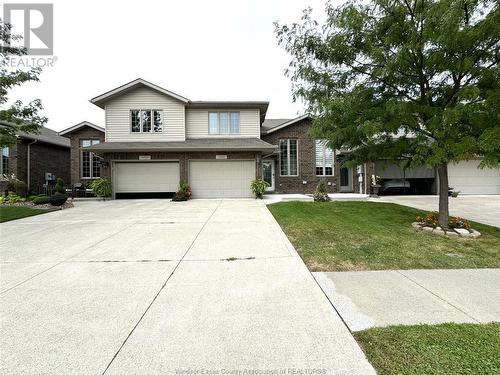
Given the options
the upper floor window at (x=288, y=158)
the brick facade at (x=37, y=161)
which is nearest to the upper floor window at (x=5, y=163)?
the brick facade at (x=37, y=161)

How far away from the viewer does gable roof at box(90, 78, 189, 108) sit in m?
15.3

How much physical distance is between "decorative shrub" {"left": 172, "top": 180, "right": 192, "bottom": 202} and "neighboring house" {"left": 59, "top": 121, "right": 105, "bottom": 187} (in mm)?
7608

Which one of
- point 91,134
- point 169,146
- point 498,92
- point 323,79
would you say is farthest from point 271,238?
Answer: point 91,134

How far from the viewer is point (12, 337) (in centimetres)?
246

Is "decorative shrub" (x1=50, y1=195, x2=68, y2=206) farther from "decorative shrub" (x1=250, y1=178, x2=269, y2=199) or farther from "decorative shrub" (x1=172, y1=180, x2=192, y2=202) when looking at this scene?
"decorative shrub" (x1=250, y1=178, x2=269, y2=199)

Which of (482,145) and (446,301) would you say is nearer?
(446,301)

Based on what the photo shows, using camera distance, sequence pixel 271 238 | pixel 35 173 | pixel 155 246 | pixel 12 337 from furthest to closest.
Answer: pixel 35 173 → pixel 271 238 → pixel 155 246 → pixel 12 337

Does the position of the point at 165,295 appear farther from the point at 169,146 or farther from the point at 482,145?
the point at 169,146

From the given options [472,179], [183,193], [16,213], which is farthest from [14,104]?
[472,179]

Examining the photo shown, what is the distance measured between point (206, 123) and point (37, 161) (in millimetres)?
12864

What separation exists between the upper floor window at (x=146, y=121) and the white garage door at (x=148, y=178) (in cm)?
227

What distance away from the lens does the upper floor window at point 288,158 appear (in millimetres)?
17672

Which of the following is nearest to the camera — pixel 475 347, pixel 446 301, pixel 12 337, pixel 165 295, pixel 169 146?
pixel 475 347

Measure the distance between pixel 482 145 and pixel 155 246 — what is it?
706 cm
